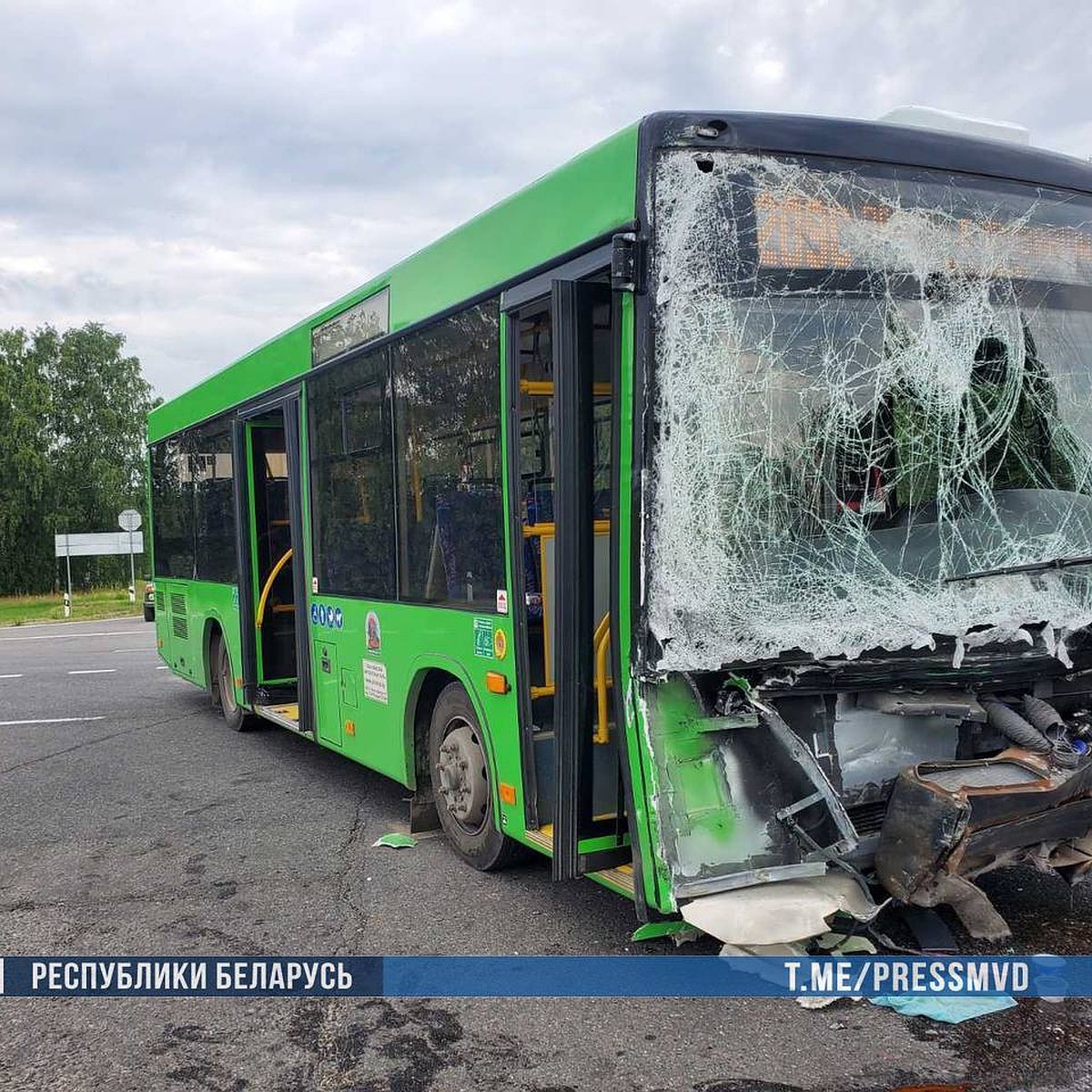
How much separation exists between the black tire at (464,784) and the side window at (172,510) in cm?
554

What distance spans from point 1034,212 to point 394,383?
3.22 metres

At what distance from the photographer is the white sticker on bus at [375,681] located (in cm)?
628

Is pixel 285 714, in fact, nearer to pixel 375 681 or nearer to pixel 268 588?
pixel 268 588

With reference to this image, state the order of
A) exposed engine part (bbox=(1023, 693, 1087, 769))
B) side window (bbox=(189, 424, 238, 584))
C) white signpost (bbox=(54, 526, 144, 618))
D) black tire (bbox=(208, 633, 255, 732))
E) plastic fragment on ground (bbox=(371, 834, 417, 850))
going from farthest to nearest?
white signpost (bbox=(54, 526, 144, 618))
black tire (bbox=(208, 633, 255, 732))
side window (bbox=(189, 424, 238, 584))
plastic fragment on ground (bbox=(371, 834, 417, 850))
exposed engine part (bbox=(1023, 693, 1087, 769))

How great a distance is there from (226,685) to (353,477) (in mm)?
4255

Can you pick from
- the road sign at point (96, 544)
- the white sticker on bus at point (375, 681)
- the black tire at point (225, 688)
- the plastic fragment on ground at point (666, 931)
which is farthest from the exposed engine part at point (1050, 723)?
the road sign at point (96, 544)

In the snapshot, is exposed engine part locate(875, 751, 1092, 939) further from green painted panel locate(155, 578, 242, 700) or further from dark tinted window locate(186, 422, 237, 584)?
dark tinted window locate(186, 422, 237, 584)

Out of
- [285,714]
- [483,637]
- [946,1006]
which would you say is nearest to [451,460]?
[483,637]

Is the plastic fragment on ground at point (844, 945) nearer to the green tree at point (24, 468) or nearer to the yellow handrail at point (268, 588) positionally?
the yellow handrail at point (268, 588)

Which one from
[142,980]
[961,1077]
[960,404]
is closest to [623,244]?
[960,404]

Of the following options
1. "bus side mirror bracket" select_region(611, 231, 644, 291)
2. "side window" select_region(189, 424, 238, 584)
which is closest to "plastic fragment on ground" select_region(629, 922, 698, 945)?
"bus side mirror bracket" select_region(611, 231, 644, 291)

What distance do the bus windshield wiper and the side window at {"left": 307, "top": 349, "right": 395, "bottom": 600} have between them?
3093 millimetres

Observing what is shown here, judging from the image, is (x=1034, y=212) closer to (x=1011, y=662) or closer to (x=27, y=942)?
(x=1011, y=662)

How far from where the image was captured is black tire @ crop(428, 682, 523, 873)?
5.30 metres
